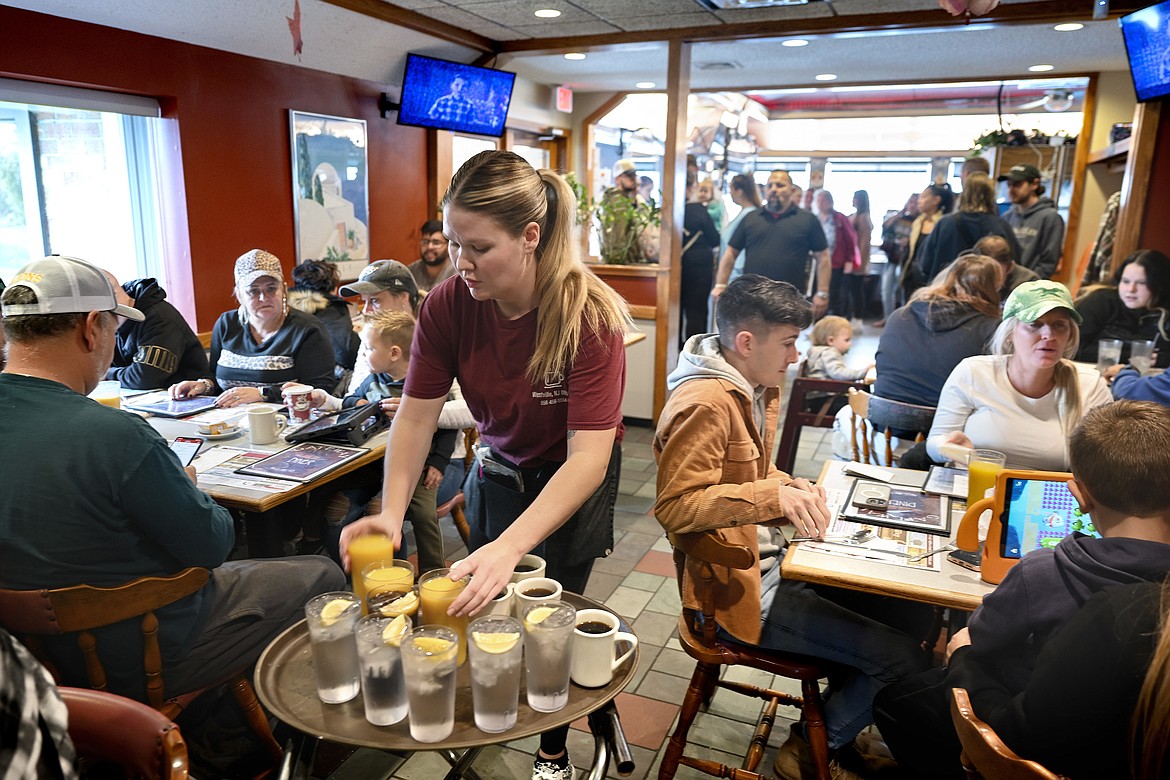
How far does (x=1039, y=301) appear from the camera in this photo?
89.6 inches

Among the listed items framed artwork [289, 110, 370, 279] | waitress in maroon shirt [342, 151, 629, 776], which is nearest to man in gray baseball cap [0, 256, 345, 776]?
waitress in maroon shirt [342, 151, 629, 776]

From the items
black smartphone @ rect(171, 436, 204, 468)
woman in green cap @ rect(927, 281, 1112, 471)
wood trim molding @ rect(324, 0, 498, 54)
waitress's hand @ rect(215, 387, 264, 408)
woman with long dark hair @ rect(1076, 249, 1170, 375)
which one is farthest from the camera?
wood trim molding @ rect(324, 0, 498, 54)

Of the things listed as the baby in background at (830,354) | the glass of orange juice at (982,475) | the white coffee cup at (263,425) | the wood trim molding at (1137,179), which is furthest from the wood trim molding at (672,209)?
the glass of orange juice at (982,475)

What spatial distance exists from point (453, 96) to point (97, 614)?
4.87 metres

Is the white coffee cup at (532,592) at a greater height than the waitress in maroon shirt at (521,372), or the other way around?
the waitress in maroon shirt at (521,372)

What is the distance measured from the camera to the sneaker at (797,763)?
196 cm

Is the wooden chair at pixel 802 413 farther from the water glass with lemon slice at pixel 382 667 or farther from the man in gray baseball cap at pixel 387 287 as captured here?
the water glass with lemon slice at pixel 382 667

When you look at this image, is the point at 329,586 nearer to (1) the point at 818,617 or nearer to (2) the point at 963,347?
(1) the point at 818,617

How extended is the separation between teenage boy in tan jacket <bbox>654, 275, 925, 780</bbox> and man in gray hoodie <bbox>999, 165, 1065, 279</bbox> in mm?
4588

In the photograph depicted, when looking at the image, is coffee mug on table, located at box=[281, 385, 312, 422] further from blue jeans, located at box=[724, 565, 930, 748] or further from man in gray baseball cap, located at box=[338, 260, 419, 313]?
blue jeans, located at box=[724, 565, 930, 748]

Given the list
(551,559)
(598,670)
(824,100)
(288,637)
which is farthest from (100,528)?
(824,100)

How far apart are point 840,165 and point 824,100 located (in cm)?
98

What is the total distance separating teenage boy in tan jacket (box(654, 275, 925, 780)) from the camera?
1.72 meters

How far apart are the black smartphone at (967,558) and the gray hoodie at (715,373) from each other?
1.42 ft
